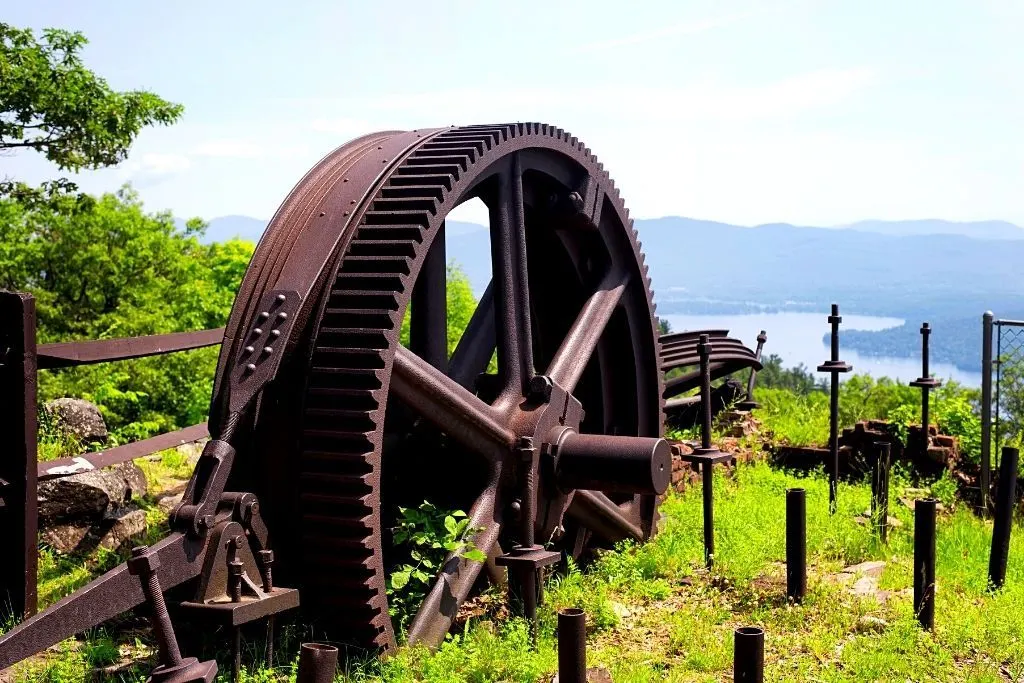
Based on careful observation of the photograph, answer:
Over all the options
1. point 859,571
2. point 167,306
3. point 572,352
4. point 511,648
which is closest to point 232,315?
point 511,648

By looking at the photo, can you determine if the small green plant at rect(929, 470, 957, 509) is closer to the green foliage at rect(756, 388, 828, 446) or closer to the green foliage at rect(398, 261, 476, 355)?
the green foliage at rect(756, 388, 828, 446)

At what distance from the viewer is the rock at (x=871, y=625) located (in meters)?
5.41

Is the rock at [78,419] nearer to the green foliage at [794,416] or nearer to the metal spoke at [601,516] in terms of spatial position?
the metal spoke at [601,516]

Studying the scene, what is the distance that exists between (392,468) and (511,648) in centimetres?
128

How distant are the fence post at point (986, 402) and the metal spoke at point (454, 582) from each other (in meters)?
5.38

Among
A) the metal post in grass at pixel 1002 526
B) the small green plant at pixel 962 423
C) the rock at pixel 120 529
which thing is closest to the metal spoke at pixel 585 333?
the metal post in grass at pixel 1002 526

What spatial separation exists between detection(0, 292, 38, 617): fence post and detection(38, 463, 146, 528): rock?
156cm

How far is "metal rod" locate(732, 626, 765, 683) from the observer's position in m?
3.69

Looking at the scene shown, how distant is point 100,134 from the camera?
14570mm

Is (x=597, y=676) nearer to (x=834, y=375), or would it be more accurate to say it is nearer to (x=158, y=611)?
(x=158, y=611)

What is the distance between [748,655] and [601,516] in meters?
2.77

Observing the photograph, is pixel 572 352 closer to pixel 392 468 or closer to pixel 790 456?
pixel 392 468

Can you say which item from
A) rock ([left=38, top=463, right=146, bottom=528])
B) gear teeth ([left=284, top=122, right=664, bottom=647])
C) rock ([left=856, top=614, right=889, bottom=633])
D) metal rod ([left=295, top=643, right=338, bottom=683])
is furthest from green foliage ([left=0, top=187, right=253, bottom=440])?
metal rod ([left=295, top=643, right=338, bottom=683])

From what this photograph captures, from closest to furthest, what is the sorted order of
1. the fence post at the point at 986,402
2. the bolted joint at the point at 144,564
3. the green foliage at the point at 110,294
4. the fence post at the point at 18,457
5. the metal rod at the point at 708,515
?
1. the bolted joint at the point at 144,564
2. the fence post at the point at 18,457
3. the metal rod at the point at 708,515
4. the fence post at the point at 986,402
5. the green foliage at the point at 110,294
